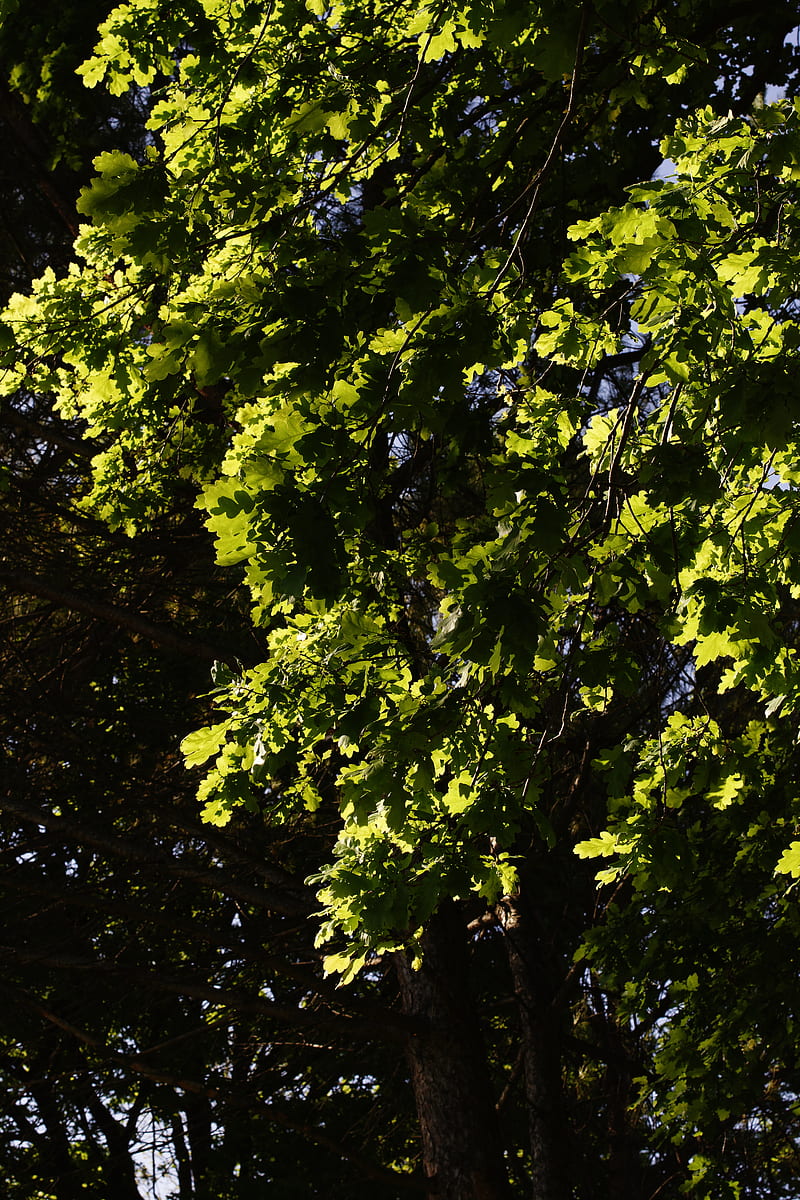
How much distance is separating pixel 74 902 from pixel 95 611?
5.53 ft

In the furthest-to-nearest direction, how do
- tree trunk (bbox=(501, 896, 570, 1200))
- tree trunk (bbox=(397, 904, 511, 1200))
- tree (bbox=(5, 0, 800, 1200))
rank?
tree trunk (bbox=(501, 896, 570, 1200)), tree trunk (bbox=(397, 904, 511, 1200)), tree (bbox=(5, 0, 800, 1200))

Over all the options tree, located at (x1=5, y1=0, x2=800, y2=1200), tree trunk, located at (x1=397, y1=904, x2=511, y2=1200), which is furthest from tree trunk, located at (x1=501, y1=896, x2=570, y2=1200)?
tree trunk, located at (x1=397, y1=904, x2=511, y2=1200)

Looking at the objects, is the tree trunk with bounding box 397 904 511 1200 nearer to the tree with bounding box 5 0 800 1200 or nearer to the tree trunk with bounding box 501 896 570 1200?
the tree with bounding box 5 0 800 1200

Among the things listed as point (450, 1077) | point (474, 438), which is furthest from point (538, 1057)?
point (474, 438)

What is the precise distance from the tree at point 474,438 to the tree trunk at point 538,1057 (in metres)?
0.04

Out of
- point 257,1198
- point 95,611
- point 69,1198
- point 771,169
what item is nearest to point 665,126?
point 771,169

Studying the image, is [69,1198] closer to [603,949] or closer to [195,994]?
[195,994]

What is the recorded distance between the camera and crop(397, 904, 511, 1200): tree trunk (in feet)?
18.0

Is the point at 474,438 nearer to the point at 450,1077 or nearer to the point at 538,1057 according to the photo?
the point at 450,1077

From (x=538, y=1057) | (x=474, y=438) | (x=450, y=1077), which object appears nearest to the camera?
(x=474, y=438)

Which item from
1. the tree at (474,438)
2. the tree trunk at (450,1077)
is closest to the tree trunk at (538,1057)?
the tree at (474,438)

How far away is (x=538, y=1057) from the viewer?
6.90 meters

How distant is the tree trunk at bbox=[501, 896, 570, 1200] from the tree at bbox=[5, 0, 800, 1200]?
4 cm

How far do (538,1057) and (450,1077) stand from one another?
4.53 feet
